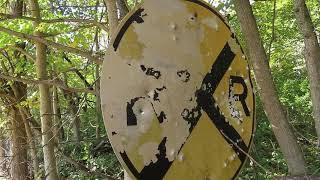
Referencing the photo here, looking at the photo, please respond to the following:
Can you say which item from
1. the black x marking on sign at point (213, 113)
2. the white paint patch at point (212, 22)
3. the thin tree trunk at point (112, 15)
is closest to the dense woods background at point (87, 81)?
the thin tree trunk at point (112, 15)

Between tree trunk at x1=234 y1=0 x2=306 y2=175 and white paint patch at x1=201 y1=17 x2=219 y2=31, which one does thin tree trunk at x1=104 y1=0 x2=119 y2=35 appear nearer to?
white paint patch at x1=201 y1=17 x2=219 y2=31

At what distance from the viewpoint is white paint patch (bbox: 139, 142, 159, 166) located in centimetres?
141

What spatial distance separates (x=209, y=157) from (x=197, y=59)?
0.35 m

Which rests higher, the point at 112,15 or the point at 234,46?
the point at 112,15

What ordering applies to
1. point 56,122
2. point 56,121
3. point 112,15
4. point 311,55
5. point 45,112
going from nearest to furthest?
point 112,15
point 56,122
point 311,55
point 45,112
point 56,121

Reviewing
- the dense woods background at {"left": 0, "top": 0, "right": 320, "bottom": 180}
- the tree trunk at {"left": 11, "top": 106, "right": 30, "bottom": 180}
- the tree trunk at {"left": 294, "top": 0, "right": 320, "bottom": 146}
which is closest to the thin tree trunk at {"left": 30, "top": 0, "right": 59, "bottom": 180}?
the dense woods background at {"left": 0, "top": 0, "right": 320, "bottom": 180}

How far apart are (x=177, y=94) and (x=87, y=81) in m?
10.2

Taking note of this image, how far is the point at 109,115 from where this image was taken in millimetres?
1384

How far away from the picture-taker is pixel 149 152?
1421 millimetres

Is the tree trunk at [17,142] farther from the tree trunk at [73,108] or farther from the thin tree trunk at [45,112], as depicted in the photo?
the thin tree trunk at [45,112]

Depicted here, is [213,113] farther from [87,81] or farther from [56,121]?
[87,81]

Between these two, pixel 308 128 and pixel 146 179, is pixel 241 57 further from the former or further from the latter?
pixel 308 128

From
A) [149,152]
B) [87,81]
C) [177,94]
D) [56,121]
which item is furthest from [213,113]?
[87,81]

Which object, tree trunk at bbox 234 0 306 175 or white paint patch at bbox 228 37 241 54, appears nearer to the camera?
white paint patch at bbox 228 37 241 54
